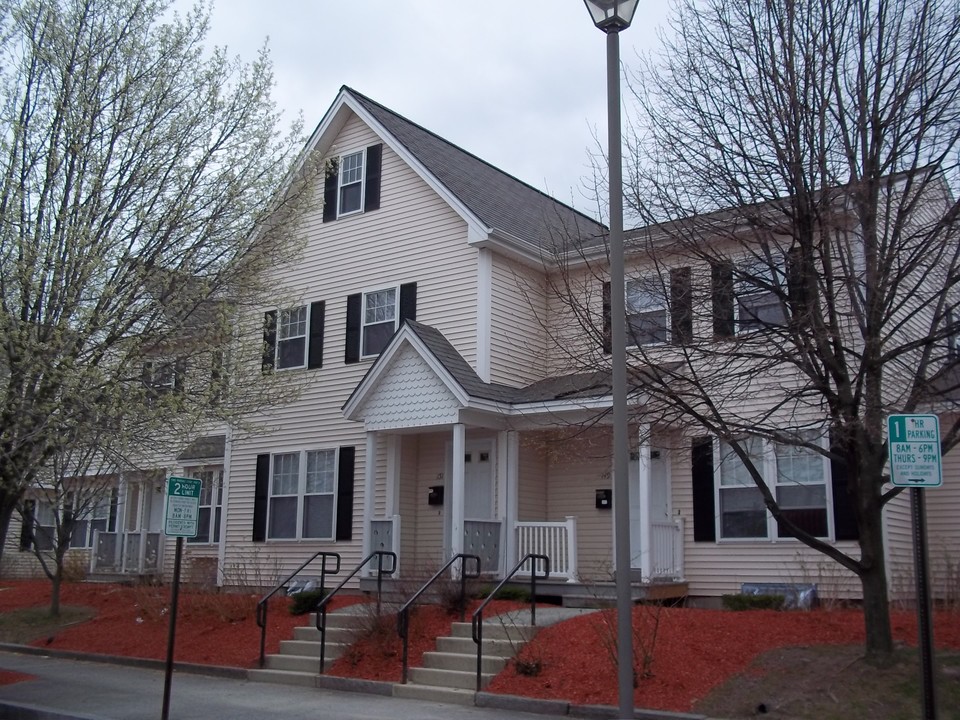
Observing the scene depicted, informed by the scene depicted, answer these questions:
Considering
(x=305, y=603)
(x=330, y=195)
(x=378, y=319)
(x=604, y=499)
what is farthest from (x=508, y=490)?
(x=330, y=195)

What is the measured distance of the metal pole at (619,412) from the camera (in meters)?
7.62

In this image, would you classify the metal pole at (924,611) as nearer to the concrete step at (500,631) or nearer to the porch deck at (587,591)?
the concrete step at (500,631)

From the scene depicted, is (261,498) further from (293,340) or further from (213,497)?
(293,340)

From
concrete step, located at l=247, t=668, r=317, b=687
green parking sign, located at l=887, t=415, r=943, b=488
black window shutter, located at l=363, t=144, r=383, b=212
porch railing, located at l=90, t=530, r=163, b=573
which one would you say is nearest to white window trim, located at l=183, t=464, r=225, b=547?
porch railing, located at l=90, t=530, r=163, b=573

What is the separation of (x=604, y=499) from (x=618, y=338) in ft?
30.7

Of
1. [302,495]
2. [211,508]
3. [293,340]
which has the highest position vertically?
[293,340]

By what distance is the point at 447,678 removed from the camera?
38.8ft

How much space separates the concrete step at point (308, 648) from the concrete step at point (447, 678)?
1610 mm

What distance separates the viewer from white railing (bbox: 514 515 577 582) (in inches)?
607

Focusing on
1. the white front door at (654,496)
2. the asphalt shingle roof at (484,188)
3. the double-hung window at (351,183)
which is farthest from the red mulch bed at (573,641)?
the double-hung window at (351,183)

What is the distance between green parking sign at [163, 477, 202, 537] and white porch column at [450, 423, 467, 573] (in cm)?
577

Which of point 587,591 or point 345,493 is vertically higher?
point 345,493

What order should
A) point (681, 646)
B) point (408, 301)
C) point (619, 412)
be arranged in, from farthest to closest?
point (408, 301)
point (681, 646)
point (619, 412)

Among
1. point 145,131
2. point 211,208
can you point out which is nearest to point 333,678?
point 211,208
